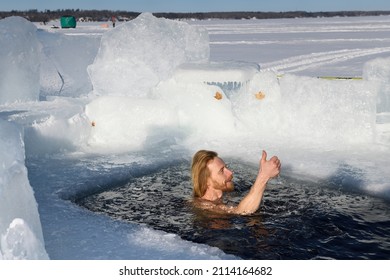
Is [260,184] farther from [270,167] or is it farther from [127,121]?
[127,121]

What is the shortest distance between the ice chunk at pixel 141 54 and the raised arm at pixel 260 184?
383cm

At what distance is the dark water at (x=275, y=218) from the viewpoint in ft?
10.6

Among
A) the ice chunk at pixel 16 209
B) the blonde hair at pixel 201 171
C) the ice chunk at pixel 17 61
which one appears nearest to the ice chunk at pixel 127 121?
the ice chunk at pixel 17 61

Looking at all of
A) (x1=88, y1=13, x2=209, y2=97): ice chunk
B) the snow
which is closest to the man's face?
the snow

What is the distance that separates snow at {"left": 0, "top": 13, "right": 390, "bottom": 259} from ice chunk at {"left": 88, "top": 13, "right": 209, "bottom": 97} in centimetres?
1

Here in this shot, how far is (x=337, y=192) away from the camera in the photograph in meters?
4.34

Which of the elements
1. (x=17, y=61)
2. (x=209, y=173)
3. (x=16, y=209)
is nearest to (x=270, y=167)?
(x=209, y=173)

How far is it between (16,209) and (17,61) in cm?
510

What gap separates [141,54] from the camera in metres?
7.51

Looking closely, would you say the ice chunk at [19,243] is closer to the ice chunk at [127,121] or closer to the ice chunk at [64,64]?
the ice chunk at [127,121]

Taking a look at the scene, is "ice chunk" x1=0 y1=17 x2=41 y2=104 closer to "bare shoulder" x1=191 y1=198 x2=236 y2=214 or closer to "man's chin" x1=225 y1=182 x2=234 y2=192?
"man's chin" x1=225 y1=182 x2=234 y2=192

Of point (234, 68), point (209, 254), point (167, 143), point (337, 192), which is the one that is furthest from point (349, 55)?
point (209, 254)
